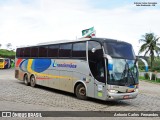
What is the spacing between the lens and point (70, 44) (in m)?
15.9

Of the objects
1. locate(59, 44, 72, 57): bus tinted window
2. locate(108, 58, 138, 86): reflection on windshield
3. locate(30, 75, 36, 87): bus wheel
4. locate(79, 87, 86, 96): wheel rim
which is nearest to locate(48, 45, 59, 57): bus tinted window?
locate(59, 44, 72, 57): bus tinted window

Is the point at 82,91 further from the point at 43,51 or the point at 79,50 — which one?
the point at 43,51

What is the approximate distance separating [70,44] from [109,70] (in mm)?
3786

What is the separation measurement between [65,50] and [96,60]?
3.22 metres

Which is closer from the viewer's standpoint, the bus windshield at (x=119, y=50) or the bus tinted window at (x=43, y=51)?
the bus windshield at (x=119, y=50)

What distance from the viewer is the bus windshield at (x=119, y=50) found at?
1337cm

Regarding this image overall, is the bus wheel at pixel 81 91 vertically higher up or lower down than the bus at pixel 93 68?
lower down

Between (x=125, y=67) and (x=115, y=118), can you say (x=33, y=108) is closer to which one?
(x=115, y=118)

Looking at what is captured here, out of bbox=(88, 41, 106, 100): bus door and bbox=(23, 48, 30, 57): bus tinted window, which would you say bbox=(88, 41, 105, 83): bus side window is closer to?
bbox=(88, 41, 106, 100): bus door

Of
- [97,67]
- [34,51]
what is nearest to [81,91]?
[97,67]

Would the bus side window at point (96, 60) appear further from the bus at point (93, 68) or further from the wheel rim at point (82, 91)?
the wheel rim at point (82, 91)

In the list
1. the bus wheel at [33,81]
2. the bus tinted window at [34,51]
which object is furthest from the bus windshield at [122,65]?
the bus wheel at [33,81]

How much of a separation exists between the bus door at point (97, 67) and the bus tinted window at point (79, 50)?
55 cm

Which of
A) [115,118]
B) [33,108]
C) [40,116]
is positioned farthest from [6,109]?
[115,118]
